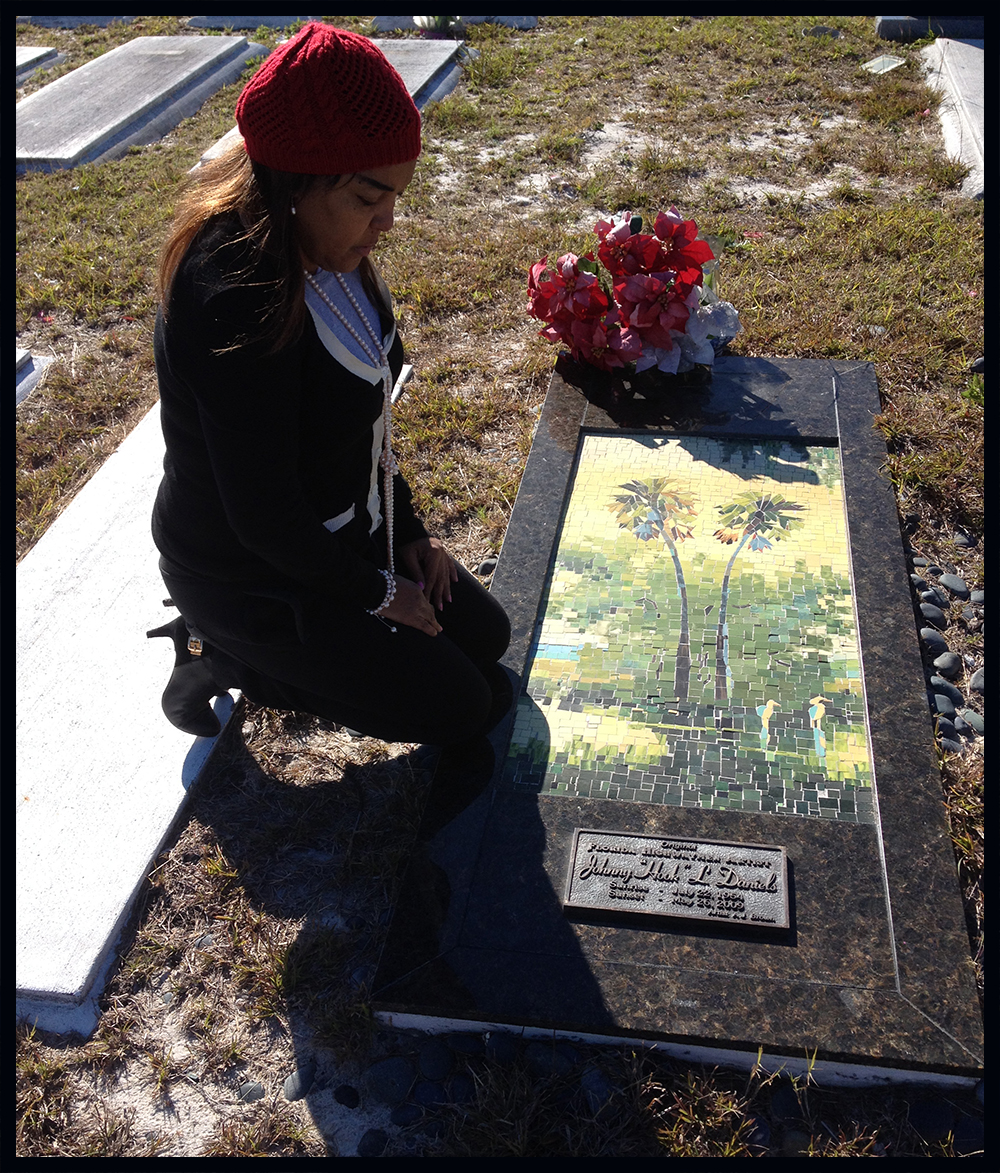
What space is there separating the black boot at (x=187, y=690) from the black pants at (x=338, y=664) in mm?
106

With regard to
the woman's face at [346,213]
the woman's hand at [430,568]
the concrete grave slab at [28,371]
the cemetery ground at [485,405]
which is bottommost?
the cemetery ground at [485,405]

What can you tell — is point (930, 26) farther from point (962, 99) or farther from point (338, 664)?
point (338, 664)

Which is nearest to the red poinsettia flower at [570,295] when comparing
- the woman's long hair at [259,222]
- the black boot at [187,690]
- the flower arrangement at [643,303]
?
the flower arrangement at [643,303]

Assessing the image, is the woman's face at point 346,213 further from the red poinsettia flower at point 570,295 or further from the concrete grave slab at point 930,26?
the concrete grave slab at point 930,26

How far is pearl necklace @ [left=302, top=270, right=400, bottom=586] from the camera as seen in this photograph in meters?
1.74

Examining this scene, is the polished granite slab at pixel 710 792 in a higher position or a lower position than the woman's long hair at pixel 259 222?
lower

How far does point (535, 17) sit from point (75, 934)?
7.14 meters

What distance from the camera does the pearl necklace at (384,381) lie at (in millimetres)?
1745

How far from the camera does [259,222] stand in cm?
152

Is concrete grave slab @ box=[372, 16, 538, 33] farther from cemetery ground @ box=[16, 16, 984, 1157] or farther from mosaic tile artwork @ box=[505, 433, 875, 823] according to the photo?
mosaic tile artwork @ box=[505, 433, 875, 823]

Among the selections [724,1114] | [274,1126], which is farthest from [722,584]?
[274,1126]

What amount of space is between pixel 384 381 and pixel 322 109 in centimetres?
55

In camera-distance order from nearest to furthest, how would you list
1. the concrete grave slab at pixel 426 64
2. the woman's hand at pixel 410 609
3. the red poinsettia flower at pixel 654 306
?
1. the woman's hand at pixel 410 609
2. the red poinsettia flower at pixel 654 306
3. the concrete grave slab at pixel 426 64

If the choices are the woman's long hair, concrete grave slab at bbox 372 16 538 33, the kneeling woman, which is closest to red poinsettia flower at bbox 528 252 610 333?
the kneeling woman
